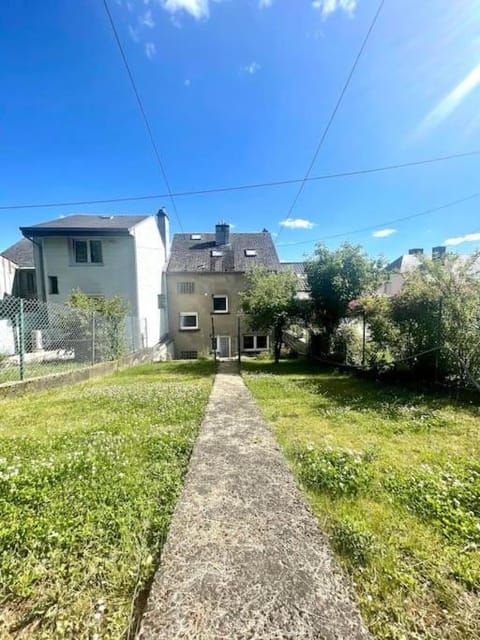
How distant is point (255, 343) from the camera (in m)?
18.4

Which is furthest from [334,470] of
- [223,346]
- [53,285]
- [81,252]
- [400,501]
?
[223,346]

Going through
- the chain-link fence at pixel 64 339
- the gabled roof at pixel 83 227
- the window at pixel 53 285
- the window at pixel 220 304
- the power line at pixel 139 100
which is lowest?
the chain-link fence at pixel 64 339

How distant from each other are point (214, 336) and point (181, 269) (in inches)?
191

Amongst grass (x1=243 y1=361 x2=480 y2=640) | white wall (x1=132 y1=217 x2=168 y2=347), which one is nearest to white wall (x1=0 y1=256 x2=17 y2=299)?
white wall (x1=132 y1=217 x2=168 y2=347)

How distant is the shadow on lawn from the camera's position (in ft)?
15.4

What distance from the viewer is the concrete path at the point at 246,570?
1272mm

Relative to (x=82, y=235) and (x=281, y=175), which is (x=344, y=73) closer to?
(x=281, y=175)

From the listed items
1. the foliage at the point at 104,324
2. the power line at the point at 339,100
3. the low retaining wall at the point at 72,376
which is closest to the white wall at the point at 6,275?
the foliage at the point at 104,324

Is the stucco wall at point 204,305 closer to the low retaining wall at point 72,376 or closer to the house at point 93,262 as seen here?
the house at point 93,262

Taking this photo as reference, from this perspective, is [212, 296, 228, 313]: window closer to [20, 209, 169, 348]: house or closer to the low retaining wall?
[20, 209, 169, 348]: house

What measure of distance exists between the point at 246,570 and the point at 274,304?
380 inches

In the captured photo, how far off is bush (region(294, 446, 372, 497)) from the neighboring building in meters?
19.2

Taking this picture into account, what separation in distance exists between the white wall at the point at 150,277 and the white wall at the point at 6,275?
866cm

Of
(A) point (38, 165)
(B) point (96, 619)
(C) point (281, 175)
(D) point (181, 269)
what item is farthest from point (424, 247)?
(B) point (96, 619)
